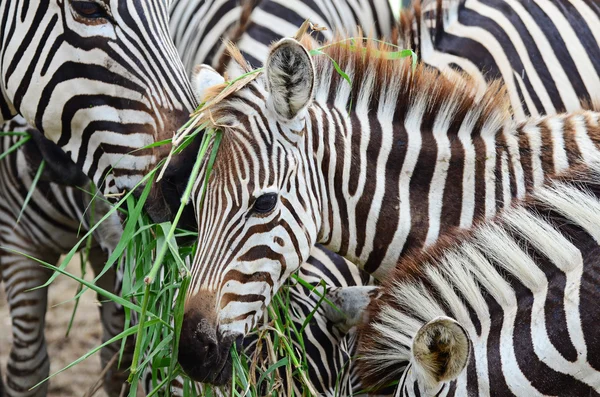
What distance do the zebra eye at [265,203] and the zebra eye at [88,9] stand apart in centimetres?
129

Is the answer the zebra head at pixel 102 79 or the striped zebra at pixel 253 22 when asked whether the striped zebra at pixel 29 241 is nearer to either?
the striped zebra at pixel 253 22

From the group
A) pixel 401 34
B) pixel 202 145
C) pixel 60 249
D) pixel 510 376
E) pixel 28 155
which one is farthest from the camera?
pixel 60 249

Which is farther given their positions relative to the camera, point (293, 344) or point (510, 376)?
point (293, 344)

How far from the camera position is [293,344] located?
4.06 m

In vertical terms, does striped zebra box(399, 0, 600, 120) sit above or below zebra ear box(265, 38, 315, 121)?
above

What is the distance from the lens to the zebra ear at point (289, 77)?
11.5 feet

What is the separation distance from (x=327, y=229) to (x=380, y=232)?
10.2 inches

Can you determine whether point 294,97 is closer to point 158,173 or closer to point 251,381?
point 158,173

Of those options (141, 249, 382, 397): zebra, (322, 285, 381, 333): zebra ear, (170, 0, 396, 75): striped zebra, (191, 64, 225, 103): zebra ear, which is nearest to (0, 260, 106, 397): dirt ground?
(170, 0, 396, 75): striped zebra

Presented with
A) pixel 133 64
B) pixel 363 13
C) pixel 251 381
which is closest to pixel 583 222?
pixel 251 381

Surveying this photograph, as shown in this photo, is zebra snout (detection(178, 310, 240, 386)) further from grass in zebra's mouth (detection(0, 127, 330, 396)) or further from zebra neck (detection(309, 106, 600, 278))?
zebra neck (detection(309, 106, 600, 278))

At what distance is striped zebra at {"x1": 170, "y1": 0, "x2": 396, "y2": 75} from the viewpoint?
210 inches

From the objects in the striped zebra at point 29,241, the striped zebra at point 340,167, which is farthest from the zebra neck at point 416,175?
the striped zebra at point 29,241

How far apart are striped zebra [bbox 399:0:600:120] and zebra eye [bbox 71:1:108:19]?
7.02 ft
